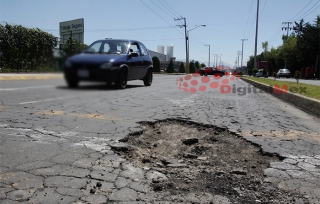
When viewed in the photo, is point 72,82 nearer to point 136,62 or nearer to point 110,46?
point 110,46

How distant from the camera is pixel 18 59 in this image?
93cm

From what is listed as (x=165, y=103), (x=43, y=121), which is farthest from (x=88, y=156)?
(x=165, y=103)

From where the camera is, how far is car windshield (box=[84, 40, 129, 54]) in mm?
648

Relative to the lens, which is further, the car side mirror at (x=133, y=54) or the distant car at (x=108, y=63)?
the car side mirror at (x=133, y=54)

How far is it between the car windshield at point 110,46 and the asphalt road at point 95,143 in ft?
0.35

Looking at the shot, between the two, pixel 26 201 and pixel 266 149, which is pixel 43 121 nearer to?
pixel 26 201

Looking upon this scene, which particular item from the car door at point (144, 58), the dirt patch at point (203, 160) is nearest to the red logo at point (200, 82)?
the car door at point (144, 58)

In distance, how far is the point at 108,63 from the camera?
541mm

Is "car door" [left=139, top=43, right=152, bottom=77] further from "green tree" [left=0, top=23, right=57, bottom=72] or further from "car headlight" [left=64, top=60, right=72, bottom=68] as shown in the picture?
"car headlight" [left=64, top=60, right=72, bottom=68]

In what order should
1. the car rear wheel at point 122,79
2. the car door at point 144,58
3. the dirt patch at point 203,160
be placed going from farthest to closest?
the dirt patch at point 203,160 < the car door at point 144,58 < the car rear wheel at point 122,79

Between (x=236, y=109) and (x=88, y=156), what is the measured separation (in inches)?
176

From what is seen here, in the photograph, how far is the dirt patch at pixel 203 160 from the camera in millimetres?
2596

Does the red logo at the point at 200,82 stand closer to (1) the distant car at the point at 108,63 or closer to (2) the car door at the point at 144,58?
(2) the car door at the point at 144,58

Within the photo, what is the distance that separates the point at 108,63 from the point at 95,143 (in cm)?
330
